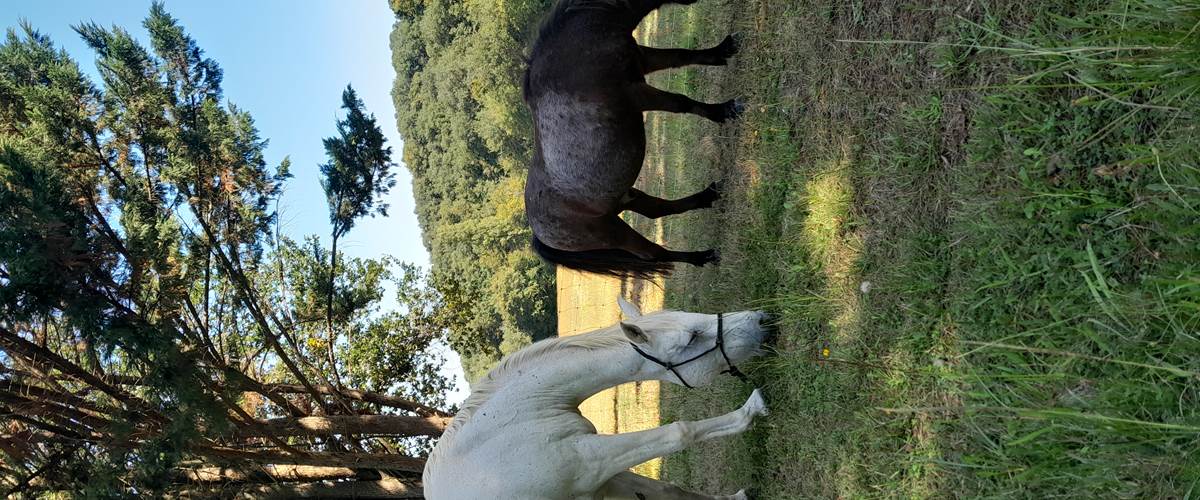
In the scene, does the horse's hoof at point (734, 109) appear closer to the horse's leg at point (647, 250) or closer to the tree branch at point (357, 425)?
the horse's leg at point (647, 250)

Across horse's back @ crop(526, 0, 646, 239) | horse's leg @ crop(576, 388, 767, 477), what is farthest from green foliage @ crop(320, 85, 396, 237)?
horse's leg @ crop(576, 388, 767, 477)

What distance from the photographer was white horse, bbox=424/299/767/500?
11.6ft

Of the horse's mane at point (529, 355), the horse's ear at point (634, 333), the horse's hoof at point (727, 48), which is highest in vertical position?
the horse's hoof at point (727, 48)

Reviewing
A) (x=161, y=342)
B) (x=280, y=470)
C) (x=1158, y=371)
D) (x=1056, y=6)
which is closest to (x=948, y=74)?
(x=1056, y=6)

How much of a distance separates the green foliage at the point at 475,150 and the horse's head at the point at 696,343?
1476 centimetres

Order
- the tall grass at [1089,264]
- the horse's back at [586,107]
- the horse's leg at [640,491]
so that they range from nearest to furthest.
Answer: the tall grass at [1089,264], the horse's leg at [640,491], the horse's back at [586,107]

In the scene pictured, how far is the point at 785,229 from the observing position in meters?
4.58

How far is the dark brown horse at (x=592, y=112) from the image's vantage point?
461 cm

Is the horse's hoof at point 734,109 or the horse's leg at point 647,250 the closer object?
the horse's hoof at point 734,109

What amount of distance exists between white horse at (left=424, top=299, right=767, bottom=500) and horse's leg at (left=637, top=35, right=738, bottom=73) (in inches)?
76.4

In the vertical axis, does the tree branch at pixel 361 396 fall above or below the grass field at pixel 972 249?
below

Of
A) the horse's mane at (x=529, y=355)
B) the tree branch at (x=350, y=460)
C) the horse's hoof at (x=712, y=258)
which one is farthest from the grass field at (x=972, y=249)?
the tree branch at (x=350, y=460)

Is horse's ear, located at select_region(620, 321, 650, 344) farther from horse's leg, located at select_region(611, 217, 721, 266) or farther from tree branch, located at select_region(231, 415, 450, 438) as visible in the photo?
tree branch, located at select_region(231, 415, 450, 438)

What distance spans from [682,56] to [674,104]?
0.40 meters
